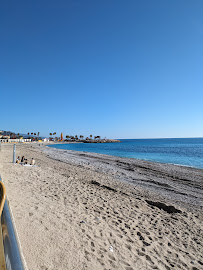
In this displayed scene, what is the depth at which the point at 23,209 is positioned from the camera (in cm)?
478

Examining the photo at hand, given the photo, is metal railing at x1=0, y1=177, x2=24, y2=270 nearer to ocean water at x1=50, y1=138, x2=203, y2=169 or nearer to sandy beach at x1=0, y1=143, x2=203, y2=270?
sandy beach at x1=0, y1=143, x2=203, y2=270

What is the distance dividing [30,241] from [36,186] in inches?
167

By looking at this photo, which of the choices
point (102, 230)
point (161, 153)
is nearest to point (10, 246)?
point (102, 230)

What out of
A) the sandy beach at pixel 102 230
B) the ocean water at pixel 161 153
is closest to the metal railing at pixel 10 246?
the sandy beach at pixel 102 230

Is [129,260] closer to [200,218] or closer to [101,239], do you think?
[101,239]

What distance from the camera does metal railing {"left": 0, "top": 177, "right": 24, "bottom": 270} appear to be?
1.31 meters

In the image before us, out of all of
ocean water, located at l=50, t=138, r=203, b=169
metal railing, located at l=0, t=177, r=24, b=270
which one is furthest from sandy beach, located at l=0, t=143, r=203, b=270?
ocean water, located at l=50, t=138, r=203, b=169

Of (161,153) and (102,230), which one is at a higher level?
(102,230)

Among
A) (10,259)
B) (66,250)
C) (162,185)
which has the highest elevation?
(10,259)

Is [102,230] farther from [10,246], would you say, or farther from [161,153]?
[161,153]

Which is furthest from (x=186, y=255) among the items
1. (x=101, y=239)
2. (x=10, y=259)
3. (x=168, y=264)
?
(x=10, y=259)

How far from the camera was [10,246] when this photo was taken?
146 centimetres

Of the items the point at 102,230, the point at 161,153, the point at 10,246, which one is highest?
the point at 10,246

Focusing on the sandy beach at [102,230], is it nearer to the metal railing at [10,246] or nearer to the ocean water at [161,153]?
the metal railing at [10,246]
